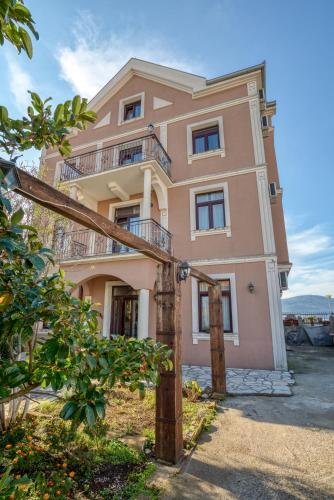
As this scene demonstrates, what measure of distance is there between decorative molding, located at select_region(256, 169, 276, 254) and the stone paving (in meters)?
3.45

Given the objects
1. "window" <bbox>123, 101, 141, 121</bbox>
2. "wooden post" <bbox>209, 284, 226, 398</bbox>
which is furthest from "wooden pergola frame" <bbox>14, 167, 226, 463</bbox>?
"window" <bbox>123, 101, 141, 121</bbox>

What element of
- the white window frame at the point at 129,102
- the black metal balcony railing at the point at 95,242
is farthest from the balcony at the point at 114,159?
the black metal balcony railing at the point at 95,242

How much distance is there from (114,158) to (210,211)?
451 centimetres

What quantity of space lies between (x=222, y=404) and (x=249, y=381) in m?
1.71

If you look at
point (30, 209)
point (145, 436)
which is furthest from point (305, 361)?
point (30, 209)

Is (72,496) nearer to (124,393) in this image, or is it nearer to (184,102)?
(124,393)

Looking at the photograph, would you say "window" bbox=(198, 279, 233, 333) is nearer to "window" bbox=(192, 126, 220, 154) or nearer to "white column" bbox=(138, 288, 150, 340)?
"white column" bbox=(138, 288, 150, 340)

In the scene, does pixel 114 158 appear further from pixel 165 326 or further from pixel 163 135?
pixel 165 326

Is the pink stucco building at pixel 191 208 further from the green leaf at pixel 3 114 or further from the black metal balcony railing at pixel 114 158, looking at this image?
the green leaf at pixel 3 114

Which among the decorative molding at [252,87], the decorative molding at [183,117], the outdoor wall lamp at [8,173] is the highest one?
the decorative molding at [252,87]

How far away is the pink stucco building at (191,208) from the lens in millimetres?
7543

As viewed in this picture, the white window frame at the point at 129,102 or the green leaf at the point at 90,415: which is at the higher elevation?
the white window frame at the point at 129,102

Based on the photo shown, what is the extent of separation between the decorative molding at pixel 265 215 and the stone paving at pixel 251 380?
3446 mm

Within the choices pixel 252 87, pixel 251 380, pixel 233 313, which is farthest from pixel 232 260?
pixel 252 87
